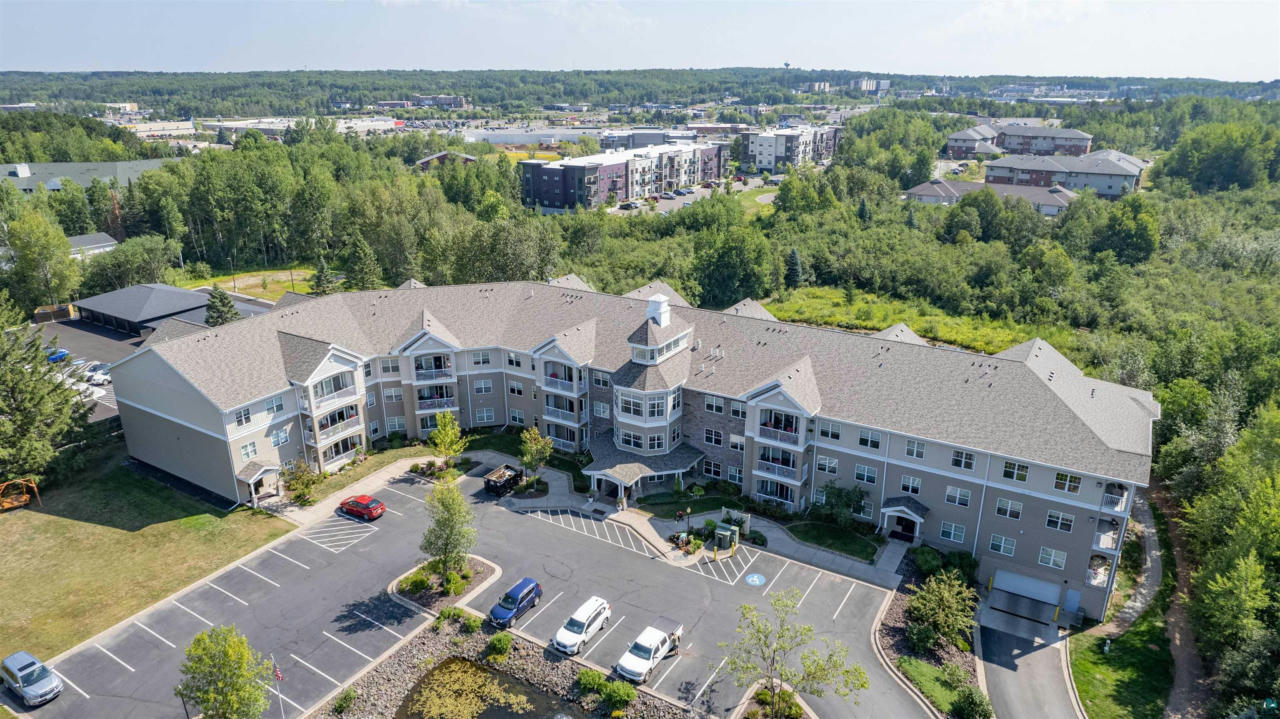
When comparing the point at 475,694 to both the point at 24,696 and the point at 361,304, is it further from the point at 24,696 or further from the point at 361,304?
the point at 361,304

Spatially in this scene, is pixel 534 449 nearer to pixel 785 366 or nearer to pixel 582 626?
pixel 582 626

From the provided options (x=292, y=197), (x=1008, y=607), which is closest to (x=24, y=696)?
(x=1008, y=607)

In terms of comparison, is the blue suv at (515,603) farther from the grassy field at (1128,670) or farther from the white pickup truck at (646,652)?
the grassy field at (1128,670)

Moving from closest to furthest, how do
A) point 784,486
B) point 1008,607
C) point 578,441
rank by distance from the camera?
point 1008,607 < point 784,486 < point 578,441

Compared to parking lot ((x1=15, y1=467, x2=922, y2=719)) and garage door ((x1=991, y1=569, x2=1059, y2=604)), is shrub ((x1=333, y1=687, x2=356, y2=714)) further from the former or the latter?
garage door ((x1=991, y1=569, x2=1059, y2=604))

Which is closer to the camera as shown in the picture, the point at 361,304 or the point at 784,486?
the point at 784,486

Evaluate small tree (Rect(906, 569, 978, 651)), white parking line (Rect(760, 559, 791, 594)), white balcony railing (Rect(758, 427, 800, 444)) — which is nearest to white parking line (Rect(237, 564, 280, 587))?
white parking line (Rect(760, 559, 791, 594))

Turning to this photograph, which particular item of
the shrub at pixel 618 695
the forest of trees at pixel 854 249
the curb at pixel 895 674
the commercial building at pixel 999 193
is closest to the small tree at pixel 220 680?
the shrub at pixel 618 695
